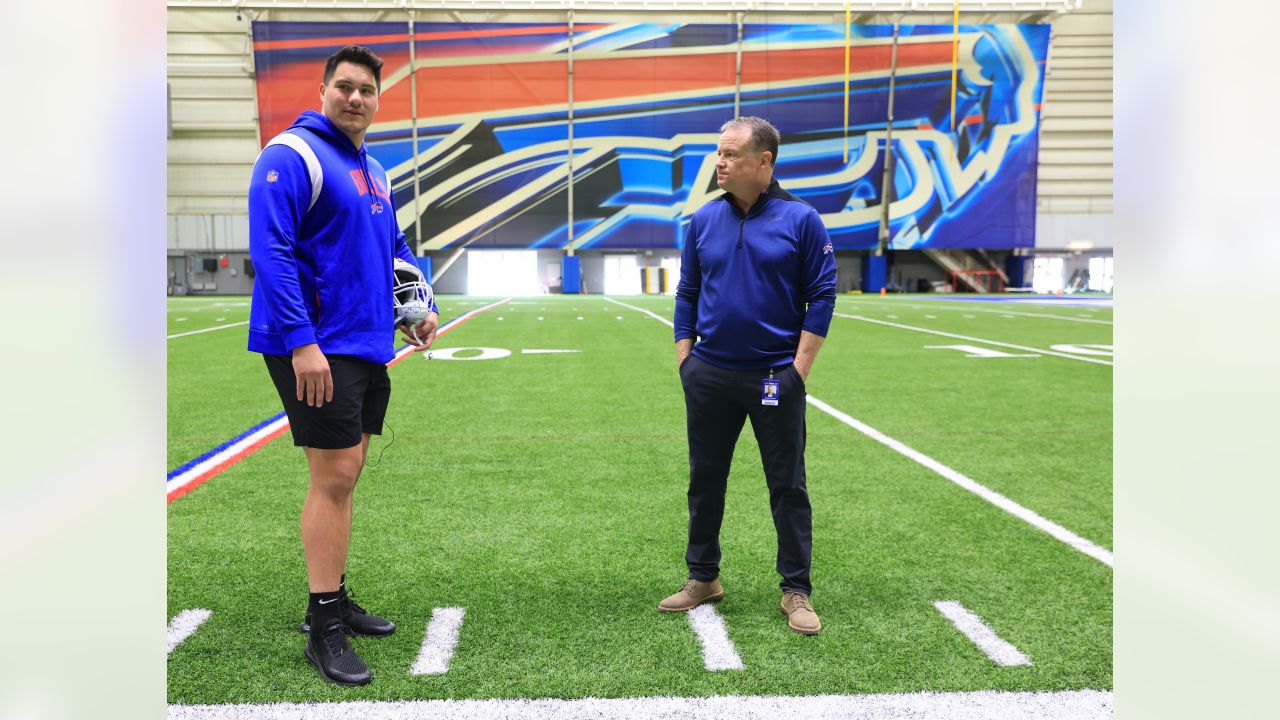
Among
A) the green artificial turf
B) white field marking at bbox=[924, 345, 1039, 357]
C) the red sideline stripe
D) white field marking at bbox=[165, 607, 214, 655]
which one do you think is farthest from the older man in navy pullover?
white field marking at bbox=[924, 345, 1039, 357]

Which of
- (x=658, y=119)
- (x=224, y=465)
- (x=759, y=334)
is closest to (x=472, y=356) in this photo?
(x=224, y=465)

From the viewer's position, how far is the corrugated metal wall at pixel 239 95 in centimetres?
4325

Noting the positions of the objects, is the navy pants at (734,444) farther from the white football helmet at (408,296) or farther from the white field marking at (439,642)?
the white football helmet at (408,296)

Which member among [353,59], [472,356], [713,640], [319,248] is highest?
[353,59]

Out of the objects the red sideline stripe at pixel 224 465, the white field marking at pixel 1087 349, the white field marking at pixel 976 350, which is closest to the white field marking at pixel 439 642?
the red sideline stripe at pixel 224 465

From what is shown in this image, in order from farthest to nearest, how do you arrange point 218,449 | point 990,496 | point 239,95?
1. point 239,95
2. point 218,449
3. point 990,496

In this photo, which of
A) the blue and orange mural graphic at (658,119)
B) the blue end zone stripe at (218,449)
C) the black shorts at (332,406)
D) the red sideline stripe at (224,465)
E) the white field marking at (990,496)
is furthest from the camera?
the blue and orange mural graphic at (658,119)

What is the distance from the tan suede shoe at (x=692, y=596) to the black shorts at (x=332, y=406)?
1.27 m

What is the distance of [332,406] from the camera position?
2.84 m

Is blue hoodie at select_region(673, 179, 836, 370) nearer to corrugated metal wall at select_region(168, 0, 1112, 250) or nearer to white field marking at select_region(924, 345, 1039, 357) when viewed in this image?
white field marking at select_region(924, 345, 1039, 357)

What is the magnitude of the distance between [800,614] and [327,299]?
6.19 feet

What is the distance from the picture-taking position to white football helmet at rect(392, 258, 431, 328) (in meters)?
3.23

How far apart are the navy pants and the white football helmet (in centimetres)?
99

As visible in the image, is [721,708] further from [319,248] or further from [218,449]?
[218,449]
